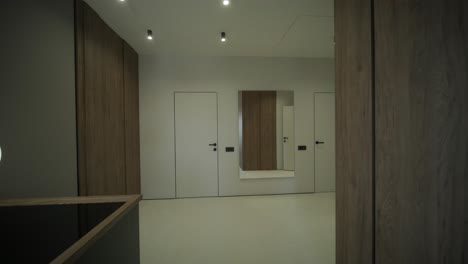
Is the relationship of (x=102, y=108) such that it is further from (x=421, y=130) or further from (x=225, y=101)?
(x=421, y=130)

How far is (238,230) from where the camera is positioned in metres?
2.60

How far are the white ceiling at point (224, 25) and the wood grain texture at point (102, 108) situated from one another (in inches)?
9.8

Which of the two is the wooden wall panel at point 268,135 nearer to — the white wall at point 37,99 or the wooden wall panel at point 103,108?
the wooden wall panel at point 103,108

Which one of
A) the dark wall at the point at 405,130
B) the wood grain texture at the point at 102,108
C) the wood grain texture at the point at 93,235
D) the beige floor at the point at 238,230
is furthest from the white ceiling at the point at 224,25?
the beige floor at the point at 238,230

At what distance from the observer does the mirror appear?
4.07m

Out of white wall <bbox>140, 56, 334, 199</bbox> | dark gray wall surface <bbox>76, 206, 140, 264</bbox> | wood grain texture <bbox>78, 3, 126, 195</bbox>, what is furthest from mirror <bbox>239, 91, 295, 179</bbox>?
dark gray wall surface <bbox>76, 206, 140, 264</bbox>

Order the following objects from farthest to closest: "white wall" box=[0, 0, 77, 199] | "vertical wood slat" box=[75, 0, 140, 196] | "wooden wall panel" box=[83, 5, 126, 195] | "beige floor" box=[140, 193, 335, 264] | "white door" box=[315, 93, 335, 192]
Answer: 1. "white door" box=[315, 93, 335, 192]
2. "wooden wall panel" box=[83, 5, 126, 195]
3. "vertical wood slat" box=[75, 0, 140, 196]
4. "beige floor" box=[140, 193, 335, 264]
5. "white wall" box=[0, 0, 77, 199]

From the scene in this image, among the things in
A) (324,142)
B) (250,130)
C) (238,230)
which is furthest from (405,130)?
(324,142)

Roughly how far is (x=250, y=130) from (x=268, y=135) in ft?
1.38

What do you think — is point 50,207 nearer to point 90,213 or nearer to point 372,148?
point 90,213

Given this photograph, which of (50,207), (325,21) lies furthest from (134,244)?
(325,21)

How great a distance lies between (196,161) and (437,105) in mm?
3572

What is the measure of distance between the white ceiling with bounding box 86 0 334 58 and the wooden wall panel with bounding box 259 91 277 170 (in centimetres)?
A: 109

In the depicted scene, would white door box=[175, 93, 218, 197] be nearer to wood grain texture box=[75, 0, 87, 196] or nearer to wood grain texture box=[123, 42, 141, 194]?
wood grain texture box=[123, 42, 141, 194]
